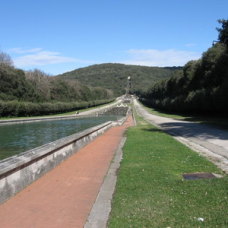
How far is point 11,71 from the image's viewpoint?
60344 millimetres

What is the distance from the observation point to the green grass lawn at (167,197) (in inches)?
195

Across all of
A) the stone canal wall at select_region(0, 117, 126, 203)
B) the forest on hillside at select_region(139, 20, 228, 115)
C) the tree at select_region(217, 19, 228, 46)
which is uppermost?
the tree at select_region(217, 19, 228, 46)

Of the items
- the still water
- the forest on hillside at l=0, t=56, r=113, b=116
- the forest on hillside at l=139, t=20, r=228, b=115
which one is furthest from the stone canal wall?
the forest on hillside at l=0, t=56, r=113, b=116

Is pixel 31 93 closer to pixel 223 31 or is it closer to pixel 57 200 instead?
pixel 223 31

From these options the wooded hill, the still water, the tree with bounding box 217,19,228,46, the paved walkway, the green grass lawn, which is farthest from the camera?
the wooded hill

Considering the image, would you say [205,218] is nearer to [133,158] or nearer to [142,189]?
[142,189]

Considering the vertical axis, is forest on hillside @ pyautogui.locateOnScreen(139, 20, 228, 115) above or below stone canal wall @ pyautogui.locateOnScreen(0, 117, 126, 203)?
above

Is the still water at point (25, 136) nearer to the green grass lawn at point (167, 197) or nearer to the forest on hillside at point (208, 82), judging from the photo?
the green grass lawn at point (167, 197)

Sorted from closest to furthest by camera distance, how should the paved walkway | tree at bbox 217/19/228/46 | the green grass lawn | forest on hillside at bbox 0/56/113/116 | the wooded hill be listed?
the green grass lawn → the paved walkway → tree at bbox 217/19/228/46 → the wooded hill → forest on hillside at bbox 0/56/113/116

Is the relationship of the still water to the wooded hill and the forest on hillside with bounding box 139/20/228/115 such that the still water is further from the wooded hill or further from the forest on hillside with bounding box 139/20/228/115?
the wooded hill

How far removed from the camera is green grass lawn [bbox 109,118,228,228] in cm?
496

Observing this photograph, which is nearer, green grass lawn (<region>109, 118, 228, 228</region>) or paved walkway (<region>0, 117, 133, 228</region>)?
green grass lawn (<region>109, 118, 228, 228</region>)

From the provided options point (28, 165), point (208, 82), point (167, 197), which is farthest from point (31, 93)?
point (167, 197)

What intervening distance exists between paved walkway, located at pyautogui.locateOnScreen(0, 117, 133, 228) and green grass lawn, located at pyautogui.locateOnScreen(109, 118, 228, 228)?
23.4 inches
